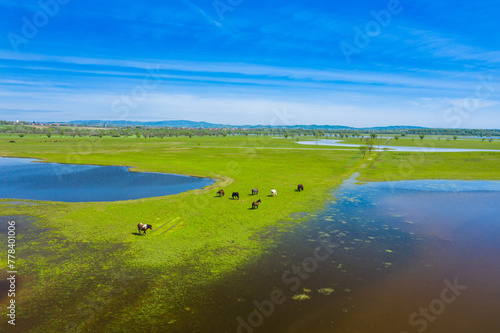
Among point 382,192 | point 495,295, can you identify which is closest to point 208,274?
point 495,295

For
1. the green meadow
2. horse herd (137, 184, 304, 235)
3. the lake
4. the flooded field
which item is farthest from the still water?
the lake

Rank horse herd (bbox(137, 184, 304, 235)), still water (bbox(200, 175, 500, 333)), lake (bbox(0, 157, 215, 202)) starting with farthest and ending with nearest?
lake (bbox(0, 157, 215, 202))
horse herd (bbox(137, 184, 304, 235))
still water (bbox(200, 175, 500, 333))

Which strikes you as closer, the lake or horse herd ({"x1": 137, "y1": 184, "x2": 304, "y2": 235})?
horse herd ({"x1": 137, "y1": 184, "x2": 304, "y2": 235})

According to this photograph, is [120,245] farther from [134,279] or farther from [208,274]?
[208,274]

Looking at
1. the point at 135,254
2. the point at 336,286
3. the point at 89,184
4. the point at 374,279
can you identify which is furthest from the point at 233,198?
the point at 89,184

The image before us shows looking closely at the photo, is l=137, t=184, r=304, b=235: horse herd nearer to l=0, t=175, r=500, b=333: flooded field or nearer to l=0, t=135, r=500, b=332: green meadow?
l=0, t=135, r=500, b=332: green meadow
